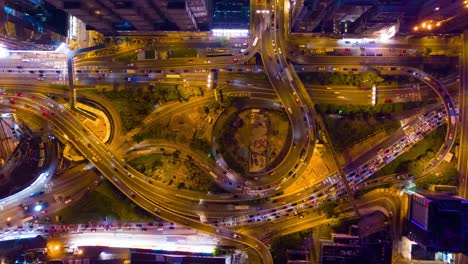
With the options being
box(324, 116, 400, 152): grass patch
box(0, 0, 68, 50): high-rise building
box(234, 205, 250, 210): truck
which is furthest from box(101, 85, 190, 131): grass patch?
box(324, 116, 400, 152): grass patch

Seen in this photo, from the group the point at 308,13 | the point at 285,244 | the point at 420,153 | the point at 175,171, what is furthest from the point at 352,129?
the point at 175,171

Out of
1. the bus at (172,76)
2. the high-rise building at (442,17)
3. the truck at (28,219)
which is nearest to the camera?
the high-rise building at (442,17)

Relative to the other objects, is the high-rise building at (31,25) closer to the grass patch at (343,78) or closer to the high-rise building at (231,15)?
the high-rise building at (231,15)

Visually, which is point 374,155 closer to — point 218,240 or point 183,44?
point 218,240

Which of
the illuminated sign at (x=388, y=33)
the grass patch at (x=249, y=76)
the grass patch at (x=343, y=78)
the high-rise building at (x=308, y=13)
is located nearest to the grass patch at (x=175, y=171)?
the grass patch at (x=249, y=76)

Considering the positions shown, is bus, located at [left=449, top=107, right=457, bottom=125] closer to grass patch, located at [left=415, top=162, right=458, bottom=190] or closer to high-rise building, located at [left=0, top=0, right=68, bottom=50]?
grass patch, located at [left=415, top=162, right=458, bottom=190]

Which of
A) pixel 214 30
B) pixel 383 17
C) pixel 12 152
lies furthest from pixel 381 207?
pixel 12 152
